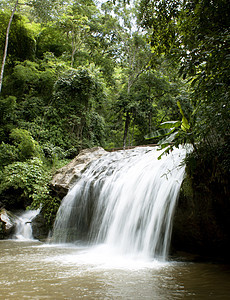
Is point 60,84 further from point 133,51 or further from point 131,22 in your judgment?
point 131,22

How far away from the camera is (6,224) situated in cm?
757

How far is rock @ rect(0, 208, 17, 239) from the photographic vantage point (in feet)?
24.3

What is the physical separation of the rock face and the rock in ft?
5.90

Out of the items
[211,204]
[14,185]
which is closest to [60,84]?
[14,185]

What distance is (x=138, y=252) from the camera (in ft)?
15.1

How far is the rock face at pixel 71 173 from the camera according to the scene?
328 inches

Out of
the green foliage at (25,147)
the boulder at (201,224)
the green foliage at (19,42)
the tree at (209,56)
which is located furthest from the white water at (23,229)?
the green foliage at (19,42)

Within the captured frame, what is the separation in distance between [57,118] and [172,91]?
26.9 ft

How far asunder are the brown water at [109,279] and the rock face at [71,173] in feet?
13.6

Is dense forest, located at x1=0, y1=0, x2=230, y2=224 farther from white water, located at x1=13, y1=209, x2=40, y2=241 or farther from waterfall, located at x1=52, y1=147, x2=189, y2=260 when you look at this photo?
waterfall, located at x1=52, y1=147, x2=189, y2=260

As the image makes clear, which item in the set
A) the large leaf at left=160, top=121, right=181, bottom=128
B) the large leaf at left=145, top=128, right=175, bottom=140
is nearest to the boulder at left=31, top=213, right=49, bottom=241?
the large leaf at left=145, top=128, right=175, bottom=140

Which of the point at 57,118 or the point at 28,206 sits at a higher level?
the point at 57,118

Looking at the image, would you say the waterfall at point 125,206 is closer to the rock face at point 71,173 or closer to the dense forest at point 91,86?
the rock face at point 71,173

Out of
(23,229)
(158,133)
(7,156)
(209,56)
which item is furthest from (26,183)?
(209,56)
